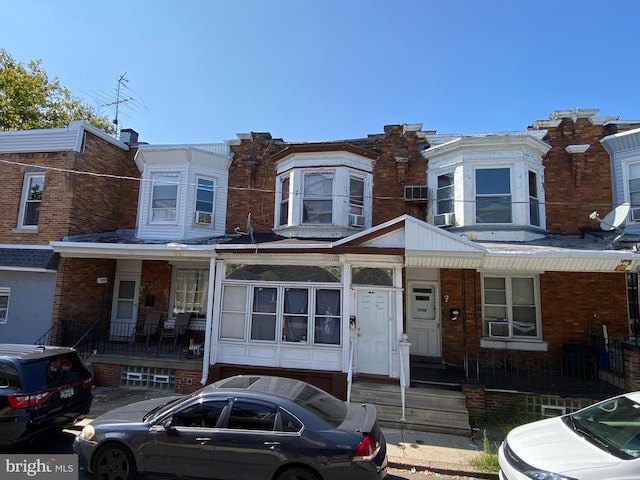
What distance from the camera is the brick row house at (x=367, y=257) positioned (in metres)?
8.58

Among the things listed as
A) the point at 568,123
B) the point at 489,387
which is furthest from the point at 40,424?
the point at 568,123

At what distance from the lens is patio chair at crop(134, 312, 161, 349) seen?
11.4 meters

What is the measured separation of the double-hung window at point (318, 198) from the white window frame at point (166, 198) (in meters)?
4.28

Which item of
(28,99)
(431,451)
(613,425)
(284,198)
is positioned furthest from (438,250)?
(28,99)

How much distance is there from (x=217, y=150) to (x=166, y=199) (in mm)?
2491

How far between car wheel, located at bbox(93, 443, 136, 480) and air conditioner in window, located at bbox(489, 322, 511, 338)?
29.7ft

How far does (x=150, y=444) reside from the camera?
15.0 ft

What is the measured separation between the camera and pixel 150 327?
→ 1133 cm

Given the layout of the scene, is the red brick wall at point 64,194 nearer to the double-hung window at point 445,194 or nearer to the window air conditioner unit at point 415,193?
the window air conditioner unit at point 415,193

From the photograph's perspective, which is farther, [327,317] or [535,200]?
[535,200]

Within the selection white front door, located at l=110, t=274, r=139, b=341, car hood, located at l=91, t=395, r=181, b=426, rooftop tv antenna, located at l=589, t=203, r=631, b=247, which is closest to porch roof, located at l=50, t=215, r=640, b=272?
rooftop tv antenna, located at l=589, t=203, r=631, b=247

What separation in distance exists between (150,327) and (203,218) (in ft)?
12.7

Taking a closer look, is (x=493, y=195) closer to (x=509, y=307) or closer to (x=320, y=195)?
(x=509, y=307)

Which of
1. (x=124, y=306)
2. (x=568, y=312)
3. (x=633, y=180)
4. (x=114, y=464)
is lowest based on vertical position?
(x=114, y=464)
